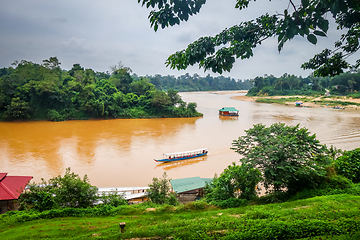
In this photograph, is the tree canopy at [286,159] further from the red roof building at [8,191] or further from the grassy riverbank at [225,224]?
the red roof building at [8,191]

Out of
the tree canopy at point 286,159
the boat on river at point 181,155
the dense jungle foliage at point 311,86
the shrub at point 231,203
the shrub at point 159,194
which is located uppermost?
the dense jungle foliage at point 311,86

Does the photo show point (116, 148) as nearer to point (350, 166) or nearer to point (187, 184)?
point (187, 184)

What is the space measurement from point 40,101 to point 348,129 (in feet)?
108

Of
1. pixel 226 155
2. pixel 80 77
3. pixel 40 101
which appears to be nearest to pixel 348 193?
pixel 226 155

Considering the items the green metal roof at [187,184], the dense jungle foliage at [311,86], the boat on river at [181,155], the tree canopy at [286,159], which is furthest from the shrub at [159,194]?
the dense jungle foliage at [311,86]

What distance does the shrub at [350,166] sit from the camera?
5338 millimetres

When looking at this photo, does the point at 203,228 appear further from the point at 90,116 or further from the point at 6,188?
the point at 90,116

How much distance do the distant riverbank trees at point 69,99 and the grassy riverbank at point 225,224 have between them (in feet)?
73.3

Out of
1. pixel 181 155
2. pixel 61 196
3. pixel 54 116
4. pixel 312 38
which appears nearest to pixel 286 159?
pixel 312 38

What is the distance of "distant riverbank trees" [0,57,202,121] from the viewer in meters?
23.4

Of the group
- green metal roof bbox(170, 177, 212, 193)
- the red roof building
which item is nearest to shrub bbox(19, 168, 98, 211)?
the red roof building

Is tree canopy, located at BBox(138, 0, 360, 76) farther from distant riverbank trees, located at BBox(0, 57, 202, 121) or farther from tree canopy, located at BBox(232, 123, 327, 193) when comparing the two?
distant riverbank trees, located at BBox(0, 57, 202, 121)

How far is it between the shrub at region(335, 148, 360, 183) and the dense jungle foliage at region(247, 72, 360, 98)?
153 feet

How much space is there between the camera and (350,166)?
5488mm
